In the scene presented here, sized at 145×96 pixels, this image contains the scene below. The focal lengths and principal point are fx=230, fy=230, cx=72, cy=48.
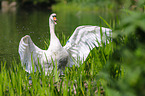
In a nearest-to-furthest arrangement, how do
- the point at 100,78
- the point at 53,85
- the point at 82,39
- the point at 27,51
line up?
1. the point at 100,78
2. the point at 53,85
3. the point at 27,51
4. the point at 82,39

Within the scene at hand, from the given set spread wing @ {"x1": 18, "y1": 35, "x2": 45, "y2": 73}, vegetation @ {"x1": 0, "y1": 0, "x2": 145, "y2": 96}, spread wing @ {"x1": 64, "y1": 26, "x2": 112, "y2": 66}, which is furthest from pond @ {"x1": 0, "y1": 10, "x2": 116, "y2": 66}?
spread wing @ {"x1": 18, "y1": 35, "x2": 45, "y2": 73}

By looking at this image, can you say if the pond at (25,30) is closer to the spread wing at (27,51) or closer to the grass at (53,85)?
the grass at (53,85)

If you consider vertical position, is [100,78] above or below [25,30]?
below

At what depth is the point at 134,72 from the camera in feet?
3.31

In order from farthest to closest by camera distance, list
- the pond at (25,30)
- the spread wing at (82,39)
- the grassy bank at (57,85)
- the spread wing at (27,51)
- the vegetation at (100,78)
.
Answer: the pond at (25,30) → the spread wing at (82,39) → the spread wing at (27,51) → the grassy bank at (57,85) → the vegetation at (100,78)

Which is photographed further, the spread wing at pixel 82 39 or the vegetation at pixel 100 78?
the spread wing at pixel 82 39

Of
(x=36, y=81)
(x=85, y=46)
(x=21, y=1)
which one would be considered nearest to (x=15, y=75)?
(x=36, y=81)

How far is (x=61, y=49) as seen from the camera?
114 inches

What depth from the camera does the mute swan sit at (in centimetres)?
280

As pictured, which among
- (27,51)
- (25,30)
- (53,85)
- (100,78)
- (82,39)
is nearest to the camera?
(100,78)

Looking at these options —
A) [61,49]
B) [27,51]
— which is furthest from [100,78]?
[27,51]

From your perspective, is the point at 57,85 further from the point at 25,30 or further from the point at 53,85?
the point at 25,30

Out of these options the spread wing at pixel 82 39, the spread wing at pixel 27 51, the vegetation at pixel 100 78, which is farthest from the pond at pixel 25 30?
the spread wing at pixel 27 51

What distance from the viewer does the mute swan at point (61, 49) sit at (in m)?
2.80
